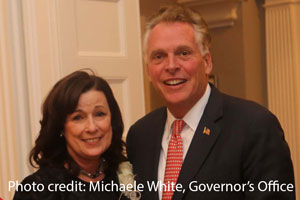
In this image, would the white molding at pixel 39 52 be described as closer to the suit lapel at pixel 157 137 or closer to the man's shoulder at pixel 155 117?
the man's shoulder at pixel 155 117

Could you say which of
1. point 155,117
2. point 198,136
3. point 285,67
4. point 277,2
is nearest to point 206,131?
point 198,136

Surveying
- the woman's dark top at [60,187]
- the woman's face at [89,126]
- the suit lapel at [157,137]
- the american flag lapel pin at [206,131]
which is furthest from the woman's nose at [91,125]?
the american flag lapel pin at [206,131]

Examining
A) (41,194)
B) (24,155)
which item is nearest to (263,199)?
(41,194)

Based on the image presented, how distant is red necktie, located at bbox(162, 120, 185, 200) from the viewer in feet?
7.18

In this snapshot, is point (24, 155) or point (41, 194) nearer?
point (41, 194)

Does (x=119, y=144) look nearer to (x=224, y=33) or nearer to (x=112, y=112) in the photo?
(x=112, y=112)

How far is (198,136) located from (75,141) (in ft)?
1.76

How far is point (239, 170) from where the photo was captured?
2084 millimetres

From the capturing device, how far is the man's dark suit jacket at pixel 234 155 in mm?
2021

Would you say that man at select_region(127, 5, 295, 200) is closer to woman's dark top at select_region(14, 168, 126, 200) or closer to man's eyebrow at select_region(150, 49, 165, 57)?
man's eyebrow at select_region(150, 49, 165, 57)

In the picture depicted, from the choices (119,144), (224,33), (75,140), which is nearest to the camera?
(75,140)

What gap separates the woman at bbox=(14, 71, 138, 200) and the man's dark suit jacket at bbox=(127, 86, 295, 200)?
0.82ft

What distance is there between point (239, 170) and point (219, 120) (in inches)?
9.7

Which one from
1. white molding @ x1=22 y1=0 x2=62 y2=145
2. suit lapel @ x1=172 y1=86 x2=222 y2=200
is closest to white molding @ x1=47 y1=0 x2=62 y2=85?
white molding @ x1=22 y1=0 x2=62 y2=145
